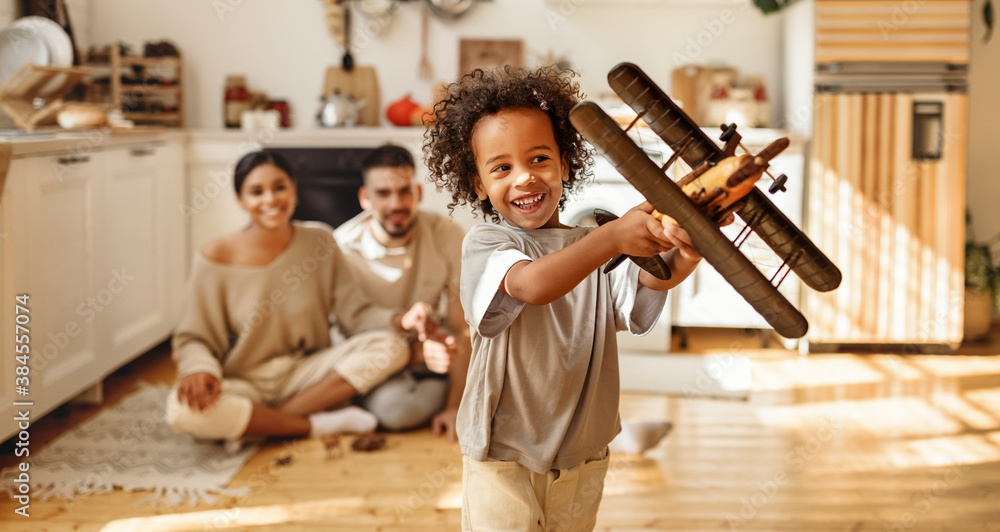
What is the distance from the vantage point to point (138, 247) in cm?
324

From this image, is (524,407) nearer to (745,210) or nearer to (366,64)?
(745,210)

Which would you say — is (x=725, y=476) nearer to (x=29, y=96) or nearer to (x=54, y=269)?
(x=54, y=269)

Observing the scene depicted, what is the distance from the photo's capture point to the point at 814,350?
3779 mm

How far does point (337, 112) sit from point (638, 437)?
6.97 feet

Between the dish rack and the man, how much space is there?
1073 millimetres

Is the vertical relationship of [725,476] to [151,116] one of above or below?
below

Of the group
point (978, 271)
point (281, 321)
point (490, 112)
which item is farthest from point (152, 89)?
point (978, 271)

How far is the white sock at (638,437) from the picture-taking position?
8.05ft

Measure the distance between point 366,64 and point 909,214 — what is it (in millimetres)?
2469

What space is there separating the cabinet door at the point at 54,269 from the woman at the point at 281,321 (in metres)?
0.37

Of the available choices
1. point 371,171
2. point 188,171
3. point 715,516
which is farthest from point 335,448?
point 188,171

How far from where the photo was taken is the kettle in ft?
12.7

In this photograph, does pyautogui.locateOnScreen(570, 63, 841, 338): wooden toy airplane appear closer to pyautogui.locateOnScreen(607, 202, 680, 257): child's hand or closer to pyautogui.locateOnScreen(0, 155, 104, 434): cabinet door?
pyautogui.locateOnScreen(607, 202, 680, 257): child's hand

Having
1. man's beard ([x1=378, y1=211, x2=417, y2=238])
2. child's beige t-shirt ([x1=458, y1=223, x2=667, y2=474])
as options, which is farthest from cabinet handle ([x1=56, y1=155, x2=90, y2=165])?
child's beige t-shirt ([x1=458, y1=223, x2=667, y2=474])
